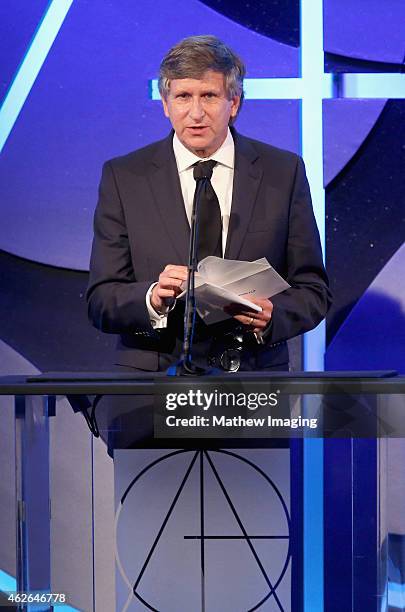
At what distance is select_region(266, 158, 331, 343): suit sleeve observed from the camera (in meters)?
2.46

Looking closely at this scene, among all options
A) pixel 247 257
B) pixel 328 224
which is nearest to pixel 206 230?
pixel 247 257

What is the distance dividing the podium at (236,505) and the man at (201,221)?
0.47 metres

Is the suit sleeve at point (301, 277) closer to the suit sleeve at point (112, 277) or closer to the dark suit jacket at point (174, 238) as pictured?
the dark suit jacket at point (174, 238)

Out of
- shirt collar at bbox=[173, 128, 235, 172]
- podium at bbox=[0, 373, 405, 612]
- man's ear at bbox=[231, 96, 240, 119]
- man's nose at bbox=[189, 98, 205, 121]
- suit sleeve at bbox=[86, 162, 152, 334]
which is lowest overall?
podium at bbox=[0, 373, 405, 612]

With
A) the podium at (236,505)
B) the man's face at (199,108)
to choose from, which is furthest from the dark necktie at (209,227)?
the podium at (236,505)

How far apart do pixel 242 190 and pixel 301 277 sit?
281mm

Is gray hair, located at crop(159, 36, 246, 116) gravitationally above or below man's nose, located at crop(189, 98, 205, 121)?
above

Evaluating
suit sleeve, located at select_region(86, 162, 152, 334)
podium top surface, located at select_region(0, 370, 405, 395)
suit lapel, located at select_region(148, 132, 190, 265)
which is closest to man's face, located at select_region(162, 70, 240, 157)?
suit lapel, located at select_region(148, 132, 190, 265)

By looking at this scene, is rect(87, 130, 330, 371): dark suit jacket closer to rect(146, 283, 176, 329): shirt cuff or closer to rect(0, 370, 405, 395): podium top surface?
rect(146, 283, 176, 329): shirt cuff

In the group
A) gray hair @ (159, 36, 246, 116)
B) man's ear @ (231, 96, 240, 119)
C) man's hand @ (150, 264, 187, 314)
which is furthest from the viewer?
man's ear @ (231, 96, 240, 119)

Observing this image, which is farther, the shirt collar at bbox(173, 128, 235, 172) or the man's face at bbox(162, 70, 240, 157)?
the shirt collar at bbox(173, 128, 235, 172)

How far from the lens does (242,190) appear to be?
2701mm

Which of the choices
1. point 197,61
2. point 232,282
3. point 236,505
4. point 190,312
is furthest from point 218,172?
point 236,505

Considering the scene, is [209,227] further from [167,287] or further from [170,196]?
[167,287]
